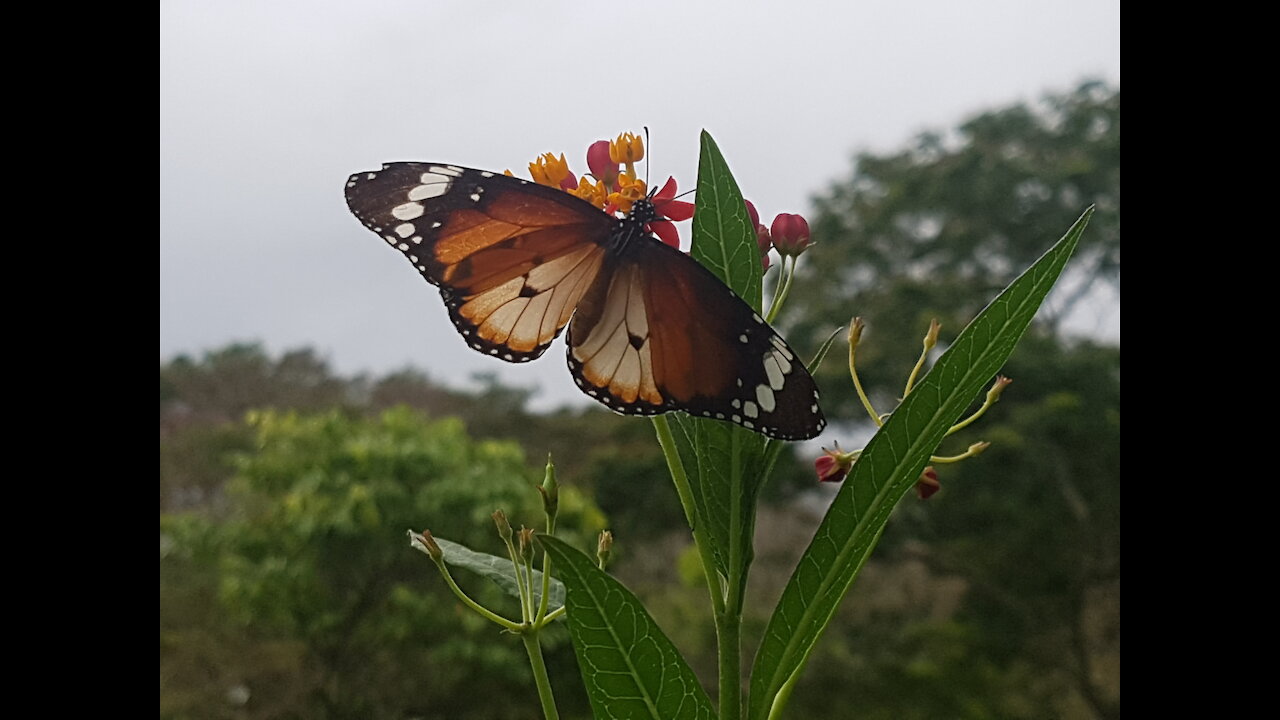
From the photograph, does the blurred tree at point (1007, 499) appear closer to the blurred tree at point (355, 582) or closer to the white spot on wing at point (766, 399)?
the blurred tree at point (355, 582)

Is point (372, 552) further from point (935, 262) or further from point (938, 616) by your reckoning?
point (935, 262)

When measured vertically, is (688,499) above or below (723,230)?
below

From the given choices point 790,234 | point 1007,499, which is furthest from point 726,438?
point 1007,499

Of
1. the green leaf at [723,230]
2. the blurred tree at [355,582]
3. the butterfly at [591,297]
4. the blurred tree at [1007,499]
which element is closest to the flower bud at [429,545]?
the butterfly at [591,297]

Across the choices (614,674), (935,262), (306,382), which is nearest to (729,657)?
(614,674)

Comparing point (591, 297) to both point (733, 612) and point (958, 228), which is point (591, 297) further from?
point (958, 228)
